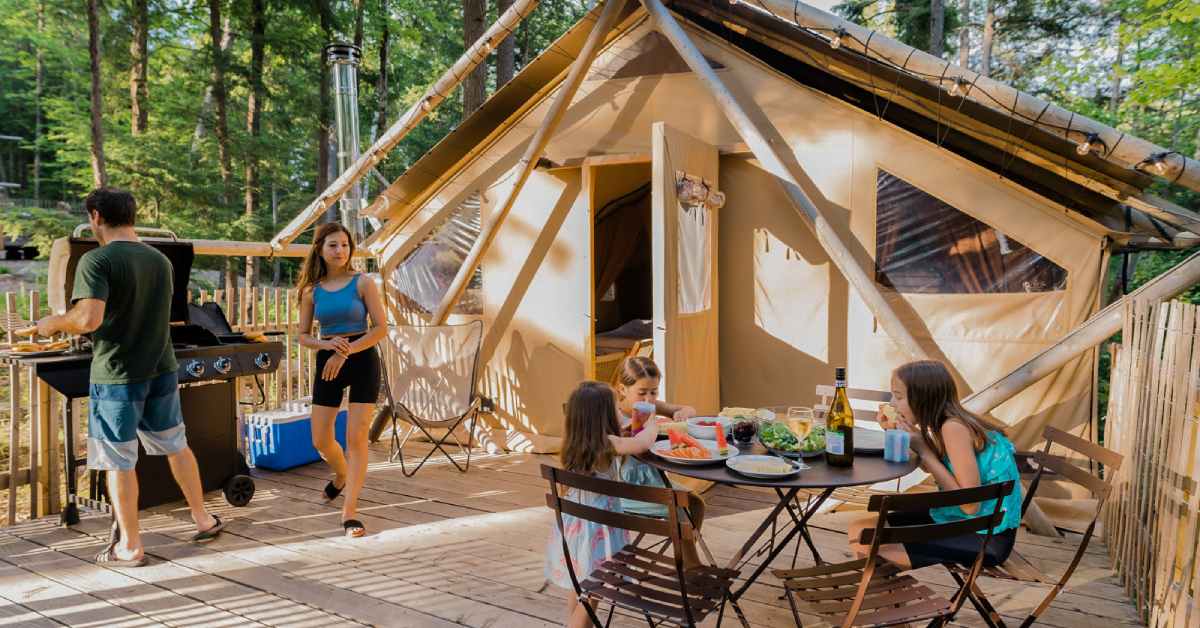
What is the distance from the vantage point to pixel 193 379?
3.56 metres

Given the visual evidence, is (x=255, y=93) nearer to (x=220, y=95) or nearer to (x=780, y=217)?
(x=220, y=95)

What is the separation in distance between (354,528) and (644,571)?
196cm

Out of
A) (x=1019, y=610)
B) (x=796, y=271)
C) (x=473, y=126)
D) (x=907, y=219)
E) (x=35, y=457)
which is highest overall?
(x=473, y=126)

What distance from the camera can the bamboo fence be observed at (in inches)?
86.8

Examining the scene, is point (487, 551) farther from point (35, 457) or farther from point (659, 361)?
point (35, 457)

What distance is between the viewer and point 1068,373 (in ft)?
12.6

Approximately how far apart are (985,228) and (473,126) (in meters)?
3.39

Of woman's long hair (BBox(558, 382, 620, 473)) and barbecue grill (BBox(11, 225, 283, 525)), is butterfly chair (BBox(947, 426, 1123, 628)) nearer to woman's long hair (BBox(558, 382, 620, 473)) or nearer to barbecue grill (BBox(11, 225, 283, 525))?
woman's long hair (BBox(558, 382, 620, 473))

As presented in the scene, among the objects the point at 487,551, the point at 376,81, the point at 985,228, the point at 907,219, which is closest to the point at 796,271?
the point at 907,219

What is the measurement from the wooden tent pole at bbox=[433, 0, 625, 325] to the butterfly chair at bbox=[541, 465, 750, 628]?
2958mm

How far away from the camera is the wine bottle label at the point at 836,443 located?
2162 mm

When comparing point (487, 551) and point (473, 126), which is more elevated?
point (473, 126)

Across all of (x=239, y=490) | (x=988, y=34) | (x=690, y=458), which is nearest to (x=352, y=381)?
(x=239, y=490)

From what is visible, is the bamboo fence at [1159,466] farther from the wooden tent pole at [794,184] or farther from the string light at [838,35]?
the string light at [838,35]
